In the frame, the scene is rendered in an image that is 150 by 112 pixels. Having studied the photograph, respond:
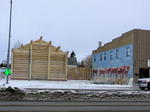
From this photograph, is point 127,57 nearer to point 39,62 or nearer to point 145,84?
point 39,62

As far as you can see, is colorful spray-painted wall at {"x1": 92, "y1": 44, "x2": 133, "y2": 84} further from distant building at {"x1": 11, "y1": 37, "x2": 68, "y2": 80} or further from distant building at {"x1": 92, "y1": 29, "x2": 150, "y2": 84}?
distant building at {"x1": 11, "y1": 37, "x2": 68, "y2": 80}

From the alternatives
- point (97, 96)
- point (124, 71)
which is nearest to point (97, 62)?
point (124, 71)

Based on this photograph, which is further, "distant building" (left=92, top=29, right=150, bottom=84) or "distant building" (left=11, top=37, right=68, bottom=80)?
"distant building" (left=11, top=37, right=68, bottom=80)

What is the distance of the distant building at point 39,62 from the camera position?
5003 centimetres

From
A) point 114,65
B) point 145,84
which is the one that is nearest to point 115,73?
point 114,65

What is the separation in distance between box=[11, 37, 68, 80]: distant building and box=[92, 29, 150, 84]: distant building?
8248 mm

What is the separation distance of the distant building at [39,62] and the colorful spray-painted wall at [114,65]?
8.18 m

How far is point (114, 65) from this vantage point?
5366 centimetres

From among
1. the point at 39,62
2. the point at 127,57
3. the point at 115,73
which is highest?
the point at 127,57

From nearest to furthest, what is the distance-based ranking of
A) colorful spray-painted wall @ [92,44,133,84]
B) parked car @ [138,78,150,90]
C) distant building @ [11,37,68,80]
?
parked car @ [138,78,150,90] → colorful spray-painted wall @ [92,44,133,84] → distant building @ [11,37,68,80]

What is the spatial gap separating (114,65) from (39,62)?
1222 centimetres

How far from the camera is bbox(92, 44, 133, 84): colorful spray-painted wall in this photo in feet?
156

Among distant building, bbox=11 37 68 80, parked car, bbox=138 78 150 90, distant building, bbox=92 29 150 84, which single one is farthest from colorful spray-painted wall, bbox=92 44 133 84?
parked car, bbox=138 78 150 90

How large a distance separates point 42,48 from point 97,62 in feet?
50.4
